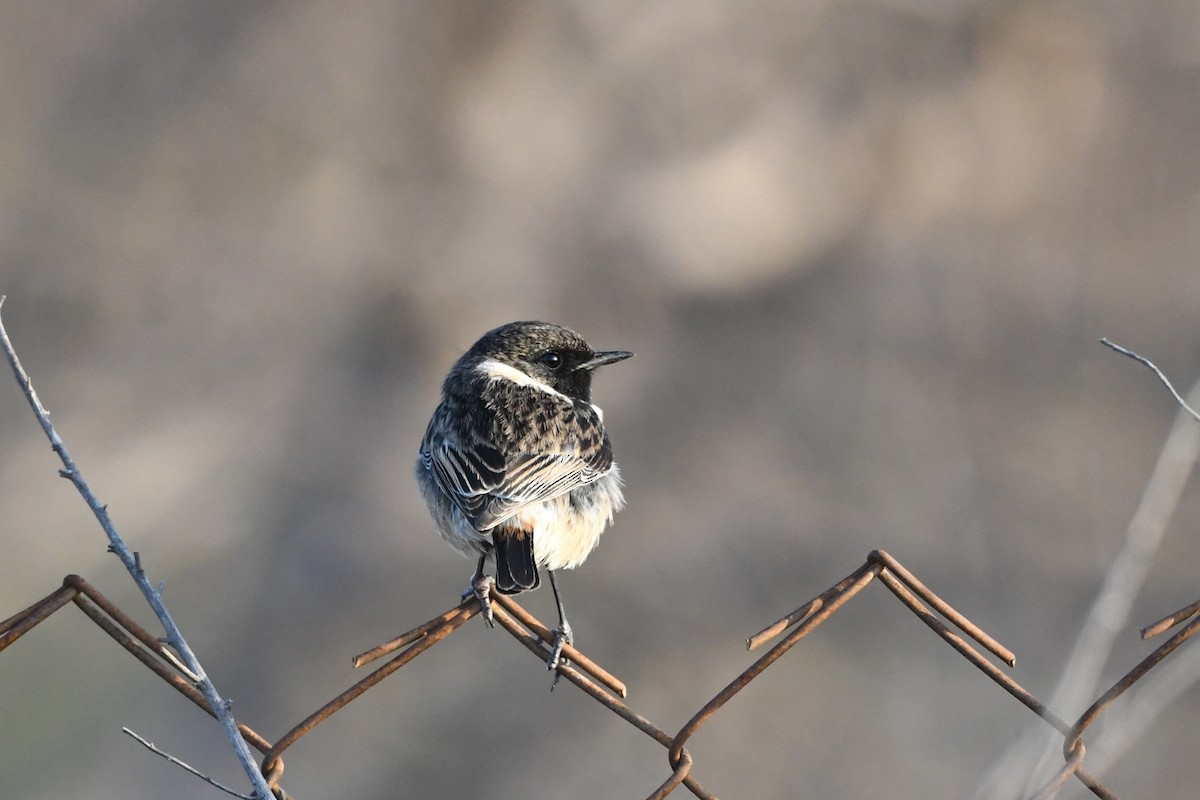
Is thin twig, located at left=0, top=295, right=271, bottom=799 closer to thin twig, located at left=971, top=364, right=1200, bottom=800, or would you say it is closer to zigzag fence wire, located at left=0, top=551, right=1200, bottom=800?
zigzag fence wire, located at left=0, top=551, right=1200, bottom=800

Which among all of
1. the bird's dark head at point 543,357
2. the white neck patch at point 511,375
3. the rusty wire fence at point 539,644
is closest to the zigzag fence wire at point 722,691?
the rusty wire fence at point 539,644

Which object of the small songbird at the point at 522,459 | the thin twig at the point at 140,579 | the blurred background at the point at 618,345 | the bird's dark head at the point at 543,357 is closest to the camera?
the thin twig at the point at 140,579

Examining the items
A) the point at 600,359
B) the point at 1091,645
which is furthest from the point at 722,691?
the point at 600,359

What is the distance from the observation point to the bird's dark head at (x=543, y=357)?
17.6ft

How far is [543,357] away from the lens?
212 inches

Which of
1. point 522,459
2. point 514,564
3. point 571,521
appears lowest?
point 571,521

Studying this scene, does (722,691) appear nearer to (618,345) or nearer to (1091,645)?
(1091,645)

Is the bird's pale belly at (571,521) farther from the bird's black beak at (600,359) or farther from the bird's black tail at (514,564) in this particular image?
the bird's black beak at (600,359)

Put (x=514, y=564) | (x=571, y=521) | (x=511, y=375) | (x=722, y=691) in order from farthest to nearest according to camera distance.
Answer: (x=511, y=375)
(x=571, y=521)
(x=514, y=564)
(x=722, y=691)

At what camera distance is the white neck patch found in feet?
17.1

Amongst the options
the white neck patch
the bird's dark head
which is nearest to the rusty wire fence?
the white neck patch

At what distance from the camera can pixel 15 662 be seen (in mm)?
8625

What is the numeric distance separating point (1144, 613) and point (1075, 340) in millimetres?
2741

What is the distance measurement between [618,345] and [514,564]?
7079 millimetres
